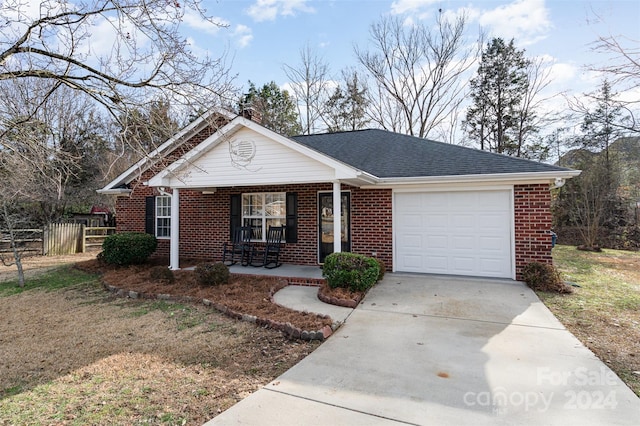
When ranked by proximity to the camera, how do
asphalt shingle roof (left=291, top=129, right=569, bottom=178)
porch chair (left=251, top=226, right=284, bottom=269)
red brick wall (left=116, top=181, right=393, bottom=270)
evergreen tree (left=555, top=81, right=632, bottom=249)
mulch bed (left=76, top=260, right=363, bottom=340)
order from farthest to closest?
evergreen tree (left=555, top=81, right=632, bottom=249) → porch chair (left=251, top=226, right=284, bottom=269) → red brick wall (left=116, top=181, right=393, bottom=270) → asphalt shingle roof (left=291, top=129, right=569, bottom=178) → mulch bed (left=76, top=260, right=363, bottom=340)

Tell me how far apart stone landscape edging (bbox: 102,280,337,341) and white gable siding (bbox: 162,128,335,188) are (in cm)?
257

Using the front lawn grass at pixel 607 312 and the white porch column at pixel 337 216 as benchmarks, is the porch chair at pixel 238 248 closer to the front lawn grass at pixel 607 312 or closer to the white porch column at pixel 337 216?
the white porch column at pixel 337 216

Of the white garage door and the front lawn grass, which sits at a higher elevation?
the white garage door

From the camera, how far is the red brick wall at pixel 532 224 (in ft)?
24.8

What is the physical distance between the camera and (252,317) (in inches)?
211

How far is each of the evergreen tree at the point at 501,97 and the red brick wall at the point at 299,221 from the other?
1690 cm

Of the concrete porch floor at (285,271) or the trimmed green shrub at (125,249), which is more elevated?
the trimmed green shrub at (125,249)

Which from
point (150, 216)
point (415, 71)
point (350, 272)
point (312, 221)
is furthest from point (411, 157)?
point (415, 71)

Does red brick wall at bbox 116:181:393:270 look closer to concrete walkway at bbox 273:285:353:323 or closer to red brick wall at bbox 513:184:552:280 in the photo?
concrete walkway at bbox 273:285:353:323

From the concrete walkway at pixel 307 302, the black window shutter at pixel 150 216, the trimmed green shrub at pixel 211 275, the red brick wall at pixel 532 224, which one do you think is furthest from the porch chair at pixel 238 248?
the red brick wall at pixel 532 224

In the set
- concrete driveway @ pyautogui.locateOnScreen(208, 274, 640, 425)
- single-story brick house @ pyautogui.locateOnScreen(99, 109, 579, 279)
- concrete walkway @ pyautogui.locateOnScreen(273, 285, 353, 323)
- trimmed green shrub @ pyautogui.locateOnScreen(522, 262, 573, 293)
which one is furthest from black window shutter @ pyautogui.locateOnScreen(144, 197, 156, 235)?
trimmed green shrub @ pyautogui.locateOnScreen(522, 262, 573, 293)

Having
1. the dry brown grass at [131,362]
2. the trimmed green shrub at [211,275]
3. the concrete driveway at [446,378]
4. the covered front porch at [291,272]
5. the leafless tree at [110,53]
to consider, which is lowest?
the dry brown grass at [131,362]

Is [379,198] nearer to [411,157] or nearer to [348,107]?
[411,157]

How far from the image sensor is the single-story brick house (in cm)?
763
